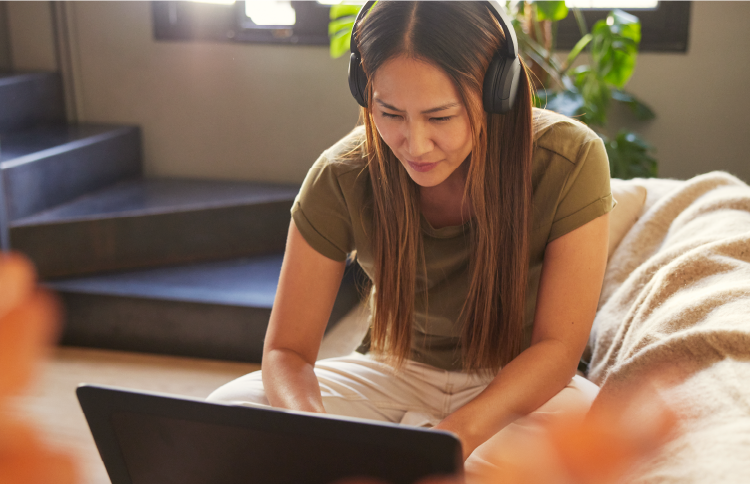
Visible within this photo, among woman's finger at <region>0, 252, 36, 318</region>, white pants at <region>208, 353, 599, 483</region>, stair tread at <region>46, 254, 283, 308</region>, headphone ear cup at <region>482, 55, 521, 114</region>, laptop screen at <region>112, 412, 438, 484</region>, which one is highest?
woman's finger at <region>0, 252, 36, 318</region>

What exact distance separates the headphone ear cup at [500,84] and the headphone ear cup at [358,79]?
0.59 ft

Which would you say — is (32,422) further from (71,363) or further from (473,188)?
(71,363)

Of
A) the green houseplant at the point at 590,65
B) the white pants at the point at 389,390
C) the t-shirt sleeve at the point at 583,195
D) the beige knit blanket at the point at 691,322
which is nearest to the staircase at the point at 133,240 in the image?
the green houseplant at the point at 590,65

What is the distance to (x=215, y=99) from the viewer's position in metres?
2.87

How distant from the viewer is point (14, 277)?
0.15m

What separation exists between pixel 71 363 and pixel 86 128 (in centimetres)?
125

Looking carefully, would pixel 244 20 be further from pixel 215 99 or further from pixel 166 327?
pixel 166 327

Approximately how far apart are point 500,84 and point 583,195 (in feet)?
0.70

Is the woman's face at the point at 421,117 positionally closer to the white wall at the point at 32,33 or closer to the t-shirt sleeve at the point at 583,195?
the t-shirt sleeve at the point at 583,195

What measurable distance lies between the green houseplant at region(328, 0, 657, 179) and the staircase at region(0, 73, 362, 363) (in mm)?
771

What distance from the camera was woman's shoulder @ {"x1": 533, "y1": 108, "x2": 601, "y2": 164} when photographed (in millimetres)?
949

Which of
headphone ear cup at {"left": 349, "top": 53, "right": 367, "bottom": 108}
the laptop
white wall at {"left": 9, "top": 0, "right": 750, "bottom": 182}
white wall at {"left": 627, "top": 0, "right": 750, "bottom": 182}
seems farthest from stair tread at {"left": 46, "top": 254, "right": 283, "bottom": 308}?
white wall at {"left": 627, "top": 0, "right": 750, "bottom": 182}

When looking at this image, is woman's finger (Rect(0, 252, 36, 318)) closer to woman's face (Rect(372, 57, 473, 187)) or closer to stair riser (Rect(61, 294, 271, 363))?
woman's face (Rect(372, 57, 473, 187))

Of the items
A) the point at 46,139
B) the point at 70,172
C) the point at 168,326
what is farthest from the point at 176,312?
the point at 46,139
